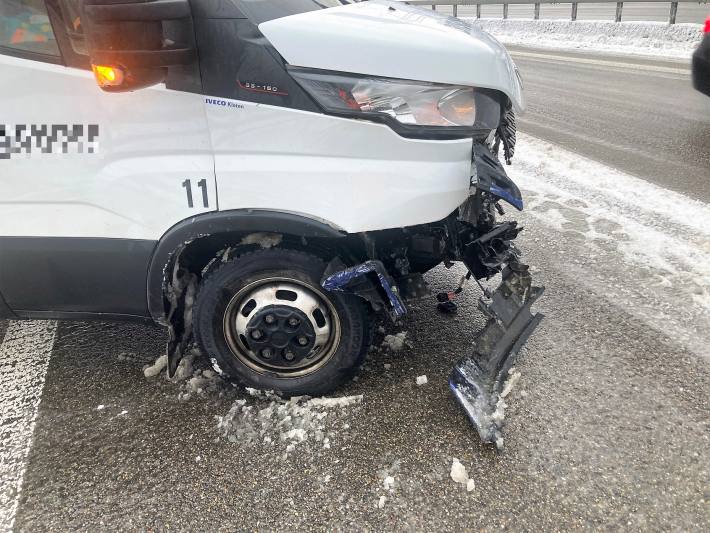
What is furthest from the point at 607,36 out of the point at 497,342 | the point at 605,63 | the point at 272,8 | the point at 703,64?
the point at 272,8

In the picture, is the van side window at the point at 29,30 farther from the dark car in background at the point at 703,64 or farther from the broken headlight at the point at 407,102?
the dark car in background at the point at 703,64

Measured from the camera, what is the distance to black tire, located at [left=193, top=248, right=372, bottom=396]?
2.34 m

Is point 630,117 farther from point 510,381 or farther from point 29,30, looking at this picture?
point 29,30

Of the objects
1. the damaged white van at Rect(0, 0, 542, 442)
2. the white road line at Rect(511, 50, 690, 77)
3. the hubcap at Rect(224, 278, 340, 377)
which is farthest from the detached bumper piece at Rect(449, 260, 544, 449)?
the white road line at Rect(511, 50, 690, 77)

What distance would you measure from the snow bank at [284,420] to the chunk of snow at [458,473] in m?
0.51

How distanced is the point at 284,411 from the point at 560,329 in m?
1.59

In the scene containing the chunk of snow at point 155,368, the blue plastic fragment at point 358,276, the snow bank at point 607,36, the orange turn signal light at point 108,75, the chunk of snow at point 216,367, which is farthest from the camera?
the snow bank at point 607,36

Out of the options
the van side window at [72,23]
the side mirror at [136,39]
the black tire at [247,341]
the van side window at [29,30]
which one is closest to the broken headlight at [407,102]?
the side mirror at [136,39]

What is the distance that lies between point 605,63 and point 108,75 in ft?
42.1

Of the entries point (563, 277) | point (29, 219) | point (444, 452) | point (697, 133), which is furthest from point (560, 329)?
point (697, 133)

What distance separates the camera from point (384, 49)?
205cm

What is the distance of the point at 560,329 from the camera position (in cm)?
306

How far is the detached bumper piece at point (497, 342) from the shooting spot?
2.43 m

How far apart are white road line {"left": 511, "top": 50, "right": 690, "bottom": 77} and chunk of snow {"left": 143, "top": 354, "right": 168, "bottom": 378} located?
10951 millimetres
